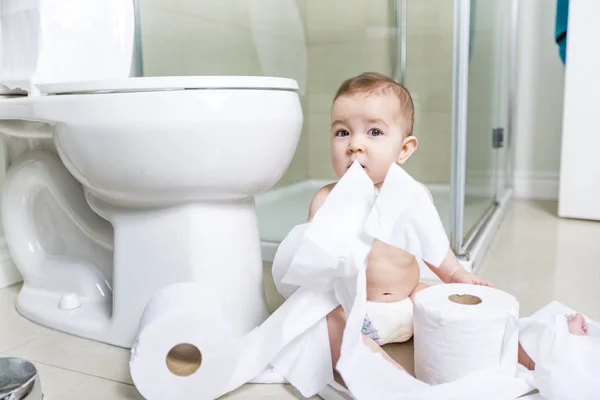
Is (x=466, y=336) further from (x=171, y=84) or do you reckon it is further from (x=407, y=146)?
(x=171, y=84)

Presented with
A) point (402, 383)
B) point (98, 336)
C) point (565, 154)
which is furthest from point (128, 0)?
point (565, 154)

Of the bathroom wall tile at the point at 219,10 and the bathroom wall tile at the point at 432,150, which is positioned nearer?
the bathroom wall tile at the point at 432,150

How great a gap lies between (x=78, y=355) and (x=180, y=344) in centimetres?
26

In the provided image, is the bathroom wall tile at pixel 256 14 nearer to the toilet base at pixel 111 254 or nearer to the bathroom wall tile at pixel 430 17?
the bathroom wall tile at pixel 430 17

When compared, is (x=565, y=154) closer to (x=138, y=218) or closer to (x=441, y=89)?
(x=441, y=89)

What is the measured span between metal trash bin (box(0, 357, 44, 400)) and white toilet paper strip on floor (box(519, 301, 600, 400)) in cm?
63

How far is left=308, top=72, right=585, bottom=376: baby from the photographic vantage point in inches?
33.6

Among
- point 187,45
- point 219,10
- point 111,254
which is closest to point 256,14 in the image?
point 219,10

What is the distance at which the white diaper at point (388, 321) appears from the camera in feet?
2.82

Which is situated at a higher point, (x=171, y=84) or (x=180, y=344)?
(x=171, y=84)

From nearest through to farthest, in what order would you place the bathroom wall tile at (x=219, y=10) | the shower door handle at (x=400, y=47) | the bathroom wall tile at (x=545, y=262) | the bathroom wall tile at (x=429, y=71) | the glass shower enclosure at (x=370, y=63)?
the bathroom wall tile at (x=545, y=262)
the glass shower enclosure at (x=370, y=63)
the bathroom wall tile at (x=429, y=71)
the bathroom wall tile at (x=219, y=10)
the shower door handle at (x=400, y=47)

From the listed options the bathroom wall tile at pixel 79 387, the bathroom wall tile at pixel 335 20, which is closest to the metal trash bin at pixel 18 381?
the bathroom wall tile at pixel 79 387

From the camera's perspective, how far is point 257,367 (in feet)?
2.56

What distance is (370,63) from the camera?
172 cm
